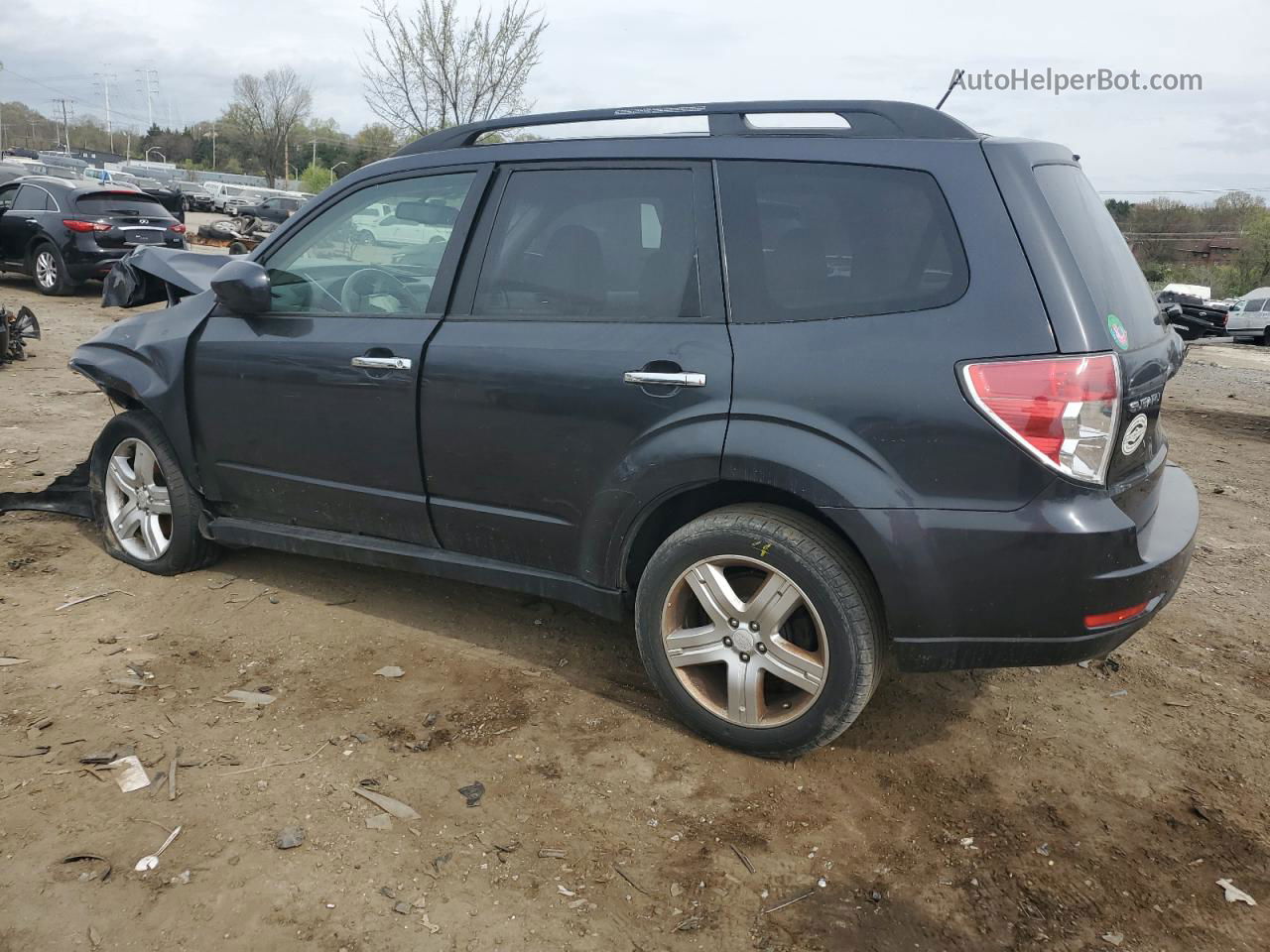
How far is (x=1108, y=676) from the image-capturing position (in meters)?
3.74

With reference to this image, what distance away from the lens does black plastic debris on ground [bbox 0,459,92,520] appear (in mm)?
5059

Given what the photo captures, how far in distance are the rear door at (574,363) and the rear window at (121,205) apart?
44.0ft

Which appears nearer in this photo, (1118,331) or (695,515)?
(1118,331)

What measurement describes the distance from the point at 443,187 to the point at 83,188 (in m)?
13.4

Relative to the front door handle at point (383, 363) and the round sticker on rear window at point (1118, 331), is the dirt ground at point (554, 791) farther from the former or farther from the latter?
the round sticker on rear window at point (1118, 331)

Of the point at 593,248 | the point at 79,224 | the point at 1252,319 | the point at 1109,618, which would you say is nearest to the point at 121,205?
the point at 79,224

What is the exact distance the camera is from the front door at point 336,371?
356 centimetres

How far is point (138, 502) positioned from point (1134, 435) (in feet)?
13.2

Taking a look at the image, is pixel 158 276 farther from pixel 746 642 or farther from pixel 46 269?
pixel 46 269

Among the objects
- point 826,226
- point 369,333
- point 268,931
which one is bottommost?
point 268,931

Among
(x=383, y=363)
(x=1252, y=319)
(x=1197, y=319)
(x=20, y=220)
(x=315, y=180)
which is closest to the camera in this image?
(x=383, y=363)

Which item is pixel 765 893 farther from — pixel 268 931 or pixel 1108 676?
pixel 1108 676

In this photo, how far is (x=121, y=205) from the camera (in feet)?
48.0

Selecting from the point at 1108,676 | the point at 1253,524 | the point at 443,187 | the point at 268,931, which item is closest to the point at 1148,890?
the point at 1108,676
